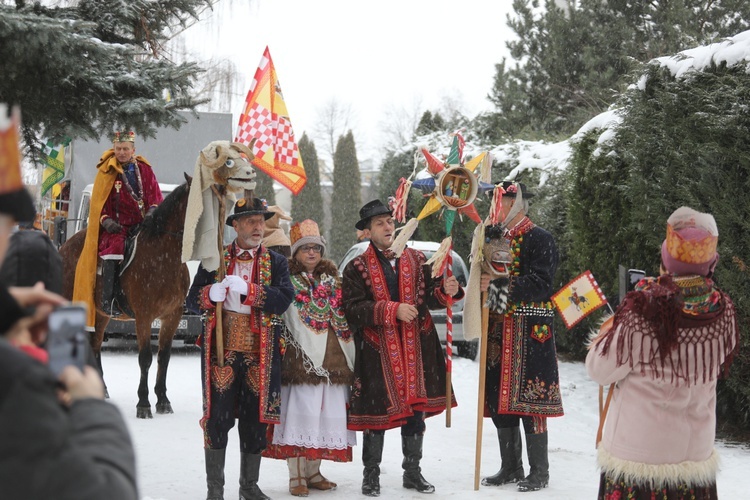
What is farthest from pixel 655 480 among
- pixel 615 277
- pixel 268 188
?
pixel 268 188

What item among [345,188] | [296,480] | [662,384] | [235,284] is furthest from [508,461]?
[345,188]

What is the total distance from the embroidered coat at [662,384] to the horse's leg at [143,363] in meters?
5.26

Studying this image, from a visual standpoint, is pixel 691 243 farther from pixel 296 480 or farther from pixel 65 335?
pixel 296 480

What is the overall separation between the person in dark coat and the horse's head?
13.2 feet

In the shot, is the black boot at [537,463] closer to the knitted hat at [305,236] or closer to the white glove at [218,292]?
the knitted hat at [305,236]

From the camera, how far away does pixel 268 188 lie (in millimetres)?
35344

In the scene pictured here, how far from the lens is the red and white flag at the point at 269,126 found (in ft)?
35.4

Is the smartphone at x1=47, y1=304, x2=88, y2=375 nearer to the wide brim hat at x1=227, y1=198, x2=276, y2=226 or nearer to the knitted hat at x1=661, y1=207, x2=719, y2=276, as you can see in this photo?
the knitted hat at x1=661, y1=207, x2=719, y2=276

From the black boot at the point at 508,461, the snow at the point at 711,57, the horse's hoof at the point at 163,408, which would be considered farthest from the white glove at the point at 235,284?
the snow at the point at 711,57

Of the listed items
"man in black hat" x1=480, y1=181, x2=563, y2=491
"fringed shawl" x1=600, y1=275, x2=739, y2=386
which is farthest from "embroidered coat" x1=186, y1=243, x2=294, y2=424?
"fringed shawl" x1=600, y1=275, x2=739, y2=386

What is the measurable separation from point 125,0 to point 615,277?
6187 mm

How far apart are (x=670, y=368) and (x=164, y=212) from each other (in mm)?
5139

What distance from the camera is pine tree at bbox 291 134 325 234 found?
123ft

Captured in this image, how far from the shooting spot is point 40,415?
4.91ft
